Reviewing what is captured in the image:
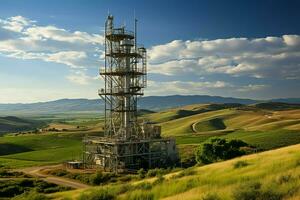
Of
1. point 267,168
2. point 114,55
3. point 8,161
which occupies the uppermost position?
point 114,55

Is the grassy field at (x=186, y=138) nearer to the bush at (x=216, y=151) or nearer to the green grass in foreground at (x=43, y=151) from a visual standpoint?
the green grass in foreground at (x=43, y=151)

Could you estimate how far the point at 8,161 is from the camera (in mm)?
76250

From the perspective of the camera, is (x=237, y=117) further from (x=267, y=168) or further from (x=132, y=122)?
(x=267, y=168)

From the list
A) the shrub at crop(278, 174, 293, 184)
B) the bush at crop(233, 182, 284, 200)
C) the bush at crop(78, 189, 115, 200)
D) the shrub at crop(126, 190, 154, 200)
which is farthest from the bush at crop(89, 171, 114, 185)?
the bush at crop(233, 182, 284, 200)

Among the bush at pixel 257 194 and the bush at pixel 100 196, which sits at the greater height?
the bush at pixel 257 194

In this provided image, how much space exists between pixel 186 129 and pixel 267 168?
4731 inches

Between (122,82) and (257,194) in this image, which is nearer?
(257,194)

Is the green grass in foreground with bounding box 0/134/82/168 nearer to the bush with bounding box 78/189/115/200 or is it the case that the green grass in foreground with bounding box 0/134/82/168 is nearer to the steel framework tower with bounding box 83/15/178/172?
the steel framework tower with bounding box 83/15/178/172

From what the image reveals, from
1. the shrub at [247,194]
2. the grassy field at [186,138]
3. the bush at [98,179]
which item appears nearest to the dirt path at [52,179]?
the bush at [98,179]

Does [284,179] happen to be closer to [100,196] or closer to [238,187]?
[238,187]

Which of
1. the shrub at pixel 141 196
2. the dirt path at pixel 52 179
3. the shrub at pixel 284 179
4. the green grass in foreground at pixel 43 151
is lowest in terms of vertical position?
the green grass in foreground at pixel 43 151

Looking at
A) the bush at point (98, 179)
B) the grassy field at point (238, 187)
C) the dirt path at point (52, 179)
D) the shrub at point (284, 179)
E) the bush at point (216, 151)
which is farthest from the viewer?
the bush at point (216, 151)

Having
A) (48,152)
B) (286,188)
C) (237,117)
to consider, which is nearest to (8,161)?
(48,152)

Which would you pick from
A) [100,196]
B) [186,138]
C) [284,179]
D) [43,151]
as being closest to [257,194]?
[284,179]
